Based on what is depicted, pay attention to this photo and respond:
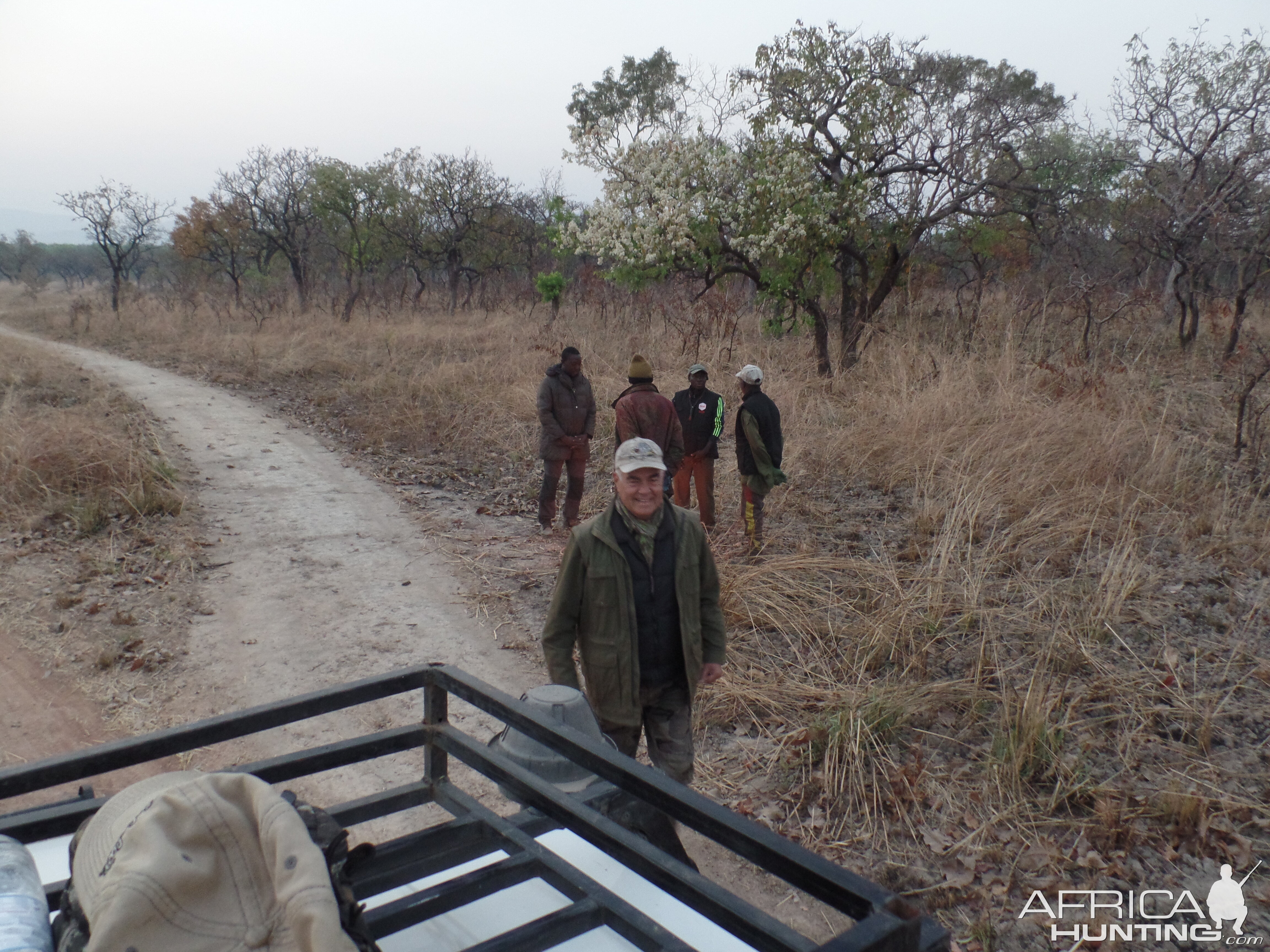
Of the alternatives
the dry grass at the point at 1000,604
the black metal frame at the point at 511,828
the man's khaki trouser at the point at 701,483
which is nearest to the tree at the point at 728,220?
the dry grass at the point at 1000,604

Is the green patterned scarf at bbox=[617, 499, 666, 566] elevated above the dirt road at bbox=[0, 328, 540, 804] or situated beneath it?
elevated above

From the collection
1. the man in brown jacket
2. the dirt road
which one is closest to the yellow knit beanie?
the man in brown jacket

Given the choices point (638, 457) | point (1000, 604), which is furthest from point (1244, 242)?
point (638, 457)

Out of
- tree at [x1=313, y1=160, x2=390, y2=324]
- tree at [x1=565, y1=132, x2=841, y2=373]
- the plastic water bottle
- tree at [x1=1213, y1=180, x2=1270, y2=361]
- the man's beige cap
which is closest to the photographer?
the man's beige cap

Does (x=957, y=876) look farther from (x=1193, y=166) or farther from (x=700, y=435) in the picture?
(x=1193, y=166)

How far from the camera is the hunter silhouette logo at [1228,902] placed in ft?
10.6

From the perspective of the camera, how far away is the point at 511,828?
70.9 inches

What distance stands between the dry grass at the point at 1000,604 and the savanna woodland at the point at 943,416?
0.02 metres

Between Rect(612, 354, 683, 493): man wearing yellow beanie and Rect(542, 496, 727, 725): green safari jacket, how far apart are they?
3.59 m

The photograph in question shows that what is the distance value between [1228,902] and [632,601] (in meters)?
2.61

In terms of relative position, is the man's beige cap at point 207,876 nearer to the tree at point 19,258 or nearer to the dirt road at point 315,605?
the dirt road at point 315,605

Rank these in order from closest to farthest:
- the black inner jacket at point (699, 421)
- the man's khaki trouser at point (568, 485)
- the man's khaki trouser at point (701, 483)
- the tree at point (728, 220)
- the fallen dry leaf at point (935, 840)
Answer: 1. the fallen dry leaf at point (935, 840)
2. the black inner jacket at point (699, 421)
3. the man's khaki trouser at point (701, 483)
4. the man's khaki trouser at point (568, 485)
5. the tree at point (728, 220)

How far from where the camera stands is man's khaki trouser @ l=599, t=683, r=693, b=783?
332 cm

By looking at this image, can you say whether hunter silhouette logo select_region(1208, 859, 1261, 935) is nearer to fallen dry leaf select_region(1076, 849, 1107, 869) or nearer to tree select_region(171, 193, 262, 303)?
fallen dry leaf select_region(1076, 849, 1107, 869)
